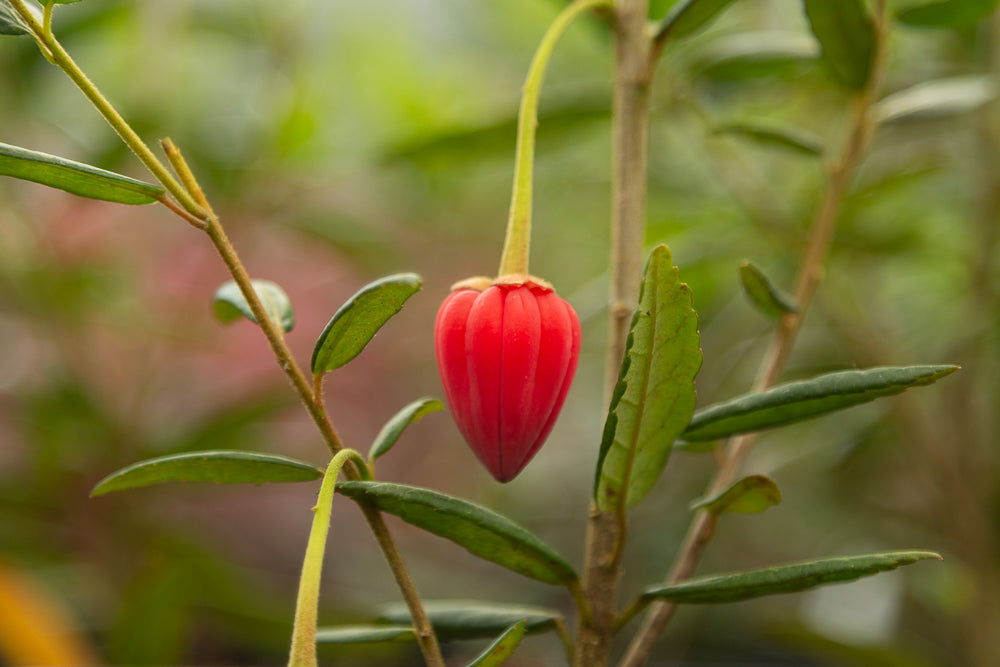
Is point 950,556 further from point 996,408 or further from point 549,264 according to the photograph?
point 549,264

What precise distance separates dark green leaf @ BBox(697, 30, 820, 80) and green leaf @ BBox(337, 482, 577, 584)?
373mm

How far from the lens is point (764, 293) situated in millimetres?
417

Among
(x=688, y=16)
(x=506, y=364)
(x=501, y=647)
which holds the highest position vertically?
(x=688, y=16)

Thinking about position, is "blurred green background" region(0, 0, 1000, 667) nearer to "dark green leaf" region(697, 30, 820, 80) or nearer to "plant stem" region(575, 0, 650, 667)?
"dark green leaf" region(697, 30, 820, 80)

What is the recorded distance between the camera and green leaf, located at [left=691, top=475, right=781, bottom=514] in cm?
35

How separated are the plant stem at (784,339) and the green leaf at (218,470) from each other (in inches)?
7.4

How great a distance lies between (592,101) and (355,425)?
1.29 m

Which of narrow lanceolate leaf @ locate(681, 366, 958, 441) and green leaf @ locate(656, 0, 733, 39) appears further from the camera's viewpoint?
green leaf @ locate(656, 0, 733, 39)

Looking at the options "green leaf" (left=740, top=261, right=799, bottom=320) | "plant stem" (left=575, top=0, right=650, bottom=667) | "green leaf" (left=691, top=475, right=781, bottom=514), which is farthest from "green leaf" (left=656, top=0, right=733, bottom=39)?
"green leaf" (left=691, top=475, right=781, bottom=514)

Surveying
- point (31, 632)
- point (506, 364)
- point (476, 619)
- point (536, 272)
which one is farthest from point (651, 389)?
point (536, 272)

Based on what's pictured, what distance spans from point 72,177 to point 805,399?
288mm

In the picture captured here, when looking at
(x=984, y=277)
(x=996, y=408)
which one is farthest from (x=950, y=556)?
(x=984, y=277)

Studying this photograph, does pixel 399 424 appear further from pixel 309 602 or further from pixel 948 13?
pixel 948 13

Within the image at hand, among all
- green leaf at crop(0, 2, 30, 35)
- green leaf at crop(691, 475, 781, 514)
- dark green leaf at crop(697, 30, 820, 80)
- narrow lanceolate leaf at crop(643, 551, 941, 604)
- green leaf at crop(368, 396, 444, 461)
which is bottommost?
narrow lanceolate leaf at crop(643, 551, 941, 604)
